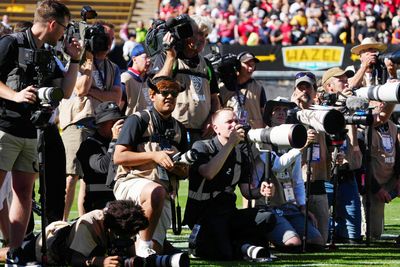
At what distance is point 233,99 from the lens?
11.2 m

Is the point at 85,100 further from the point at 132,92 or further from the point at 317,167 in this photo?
the point at 317,167

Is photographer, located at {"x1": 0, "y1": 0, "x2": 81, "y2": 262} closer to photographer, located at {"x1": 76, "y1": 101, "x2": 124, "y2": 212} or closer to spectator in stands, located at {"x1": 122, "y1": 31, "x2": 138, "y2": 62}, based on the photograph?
photographer, located at {"x1": 76, "y1": 101, "x2": 124, "y2": 212}

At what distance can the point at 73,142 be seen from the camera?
1091cm

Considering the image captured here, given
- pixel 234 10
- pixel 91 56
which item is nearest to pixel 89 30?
pixel 91 56

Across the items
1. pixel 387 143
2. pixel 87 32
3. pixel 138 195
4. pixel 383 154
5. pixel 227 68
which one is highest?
pixel 87 32

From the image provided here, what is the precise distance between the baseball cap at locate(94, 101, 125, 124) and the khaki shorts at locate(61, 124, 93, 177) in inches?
28.9

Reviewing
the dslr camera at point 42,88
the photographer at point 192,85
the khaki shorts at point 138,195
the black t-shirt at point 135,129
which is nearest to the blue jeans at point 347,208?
the photographer at point 192,85

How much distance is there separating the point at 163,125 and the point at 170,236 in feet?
8.63

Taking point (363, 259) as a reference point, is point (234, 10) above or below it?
above

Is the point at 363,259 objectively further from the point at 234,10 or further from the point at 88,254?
the point at 234,10

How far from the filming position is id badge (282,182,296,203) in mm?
10250

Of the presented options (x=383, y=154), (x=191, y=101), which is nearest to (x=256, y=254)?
(x=191, y=101)

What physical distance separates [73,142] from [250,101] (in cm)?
180

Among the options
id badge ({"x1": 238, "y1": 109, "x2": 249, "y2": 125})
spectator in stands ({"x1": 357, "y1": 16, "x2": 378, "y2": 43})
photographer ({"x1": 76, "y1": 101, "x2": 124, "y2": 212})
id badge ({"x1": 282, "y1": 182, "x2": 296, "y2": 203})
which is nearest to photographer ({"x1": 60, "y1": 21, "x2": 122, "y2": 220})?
photographer ({"x1": 76, "y1": 101, "x2": 124, "y2": 212})
